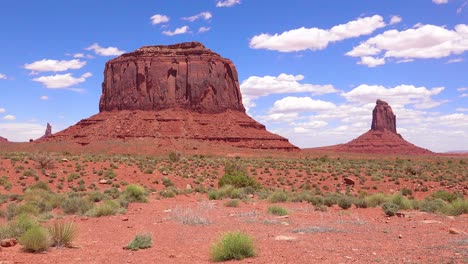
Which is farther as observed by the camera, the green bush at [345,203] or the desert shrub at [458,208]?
the green bush at [345,203]

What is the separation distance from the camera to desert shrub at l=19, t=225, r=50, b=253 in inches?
377

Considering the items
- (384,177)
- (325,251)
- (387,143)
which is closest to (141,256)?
(325,251)

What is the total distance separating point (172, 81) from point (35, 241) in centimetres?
8861

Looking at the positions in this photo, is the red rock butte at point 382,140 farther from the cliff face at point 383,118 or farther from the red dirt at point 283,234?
the red dirt at point 283,234

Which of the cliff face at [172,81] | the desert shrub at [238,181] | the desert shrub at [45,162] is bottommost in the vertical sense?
the desert shrub at [238,181]

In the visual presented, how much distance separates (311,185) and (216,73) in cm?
7028

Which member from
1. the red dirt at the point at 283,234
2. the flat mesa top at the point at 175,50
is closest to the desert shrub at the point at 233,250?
the red dirt at the point at 283,234

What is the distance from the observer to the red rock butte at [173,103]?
270ft

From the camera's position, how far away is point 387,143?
13675 cm

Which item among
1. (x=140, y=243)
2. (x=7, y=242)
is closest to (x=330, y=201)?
(x=140, y=243)

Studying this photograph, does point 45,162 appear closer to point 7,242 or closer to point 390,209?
point 7,242

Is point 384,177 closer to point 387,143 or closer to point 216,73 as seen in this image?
point 216,73

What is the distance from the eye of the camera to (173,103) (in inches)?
3708

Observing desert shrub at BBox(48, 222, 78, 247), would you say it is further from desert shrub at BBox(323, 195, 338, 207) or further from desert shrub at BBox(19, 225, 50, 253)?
desert shrub at BBox(323, 195, 338, 207)
